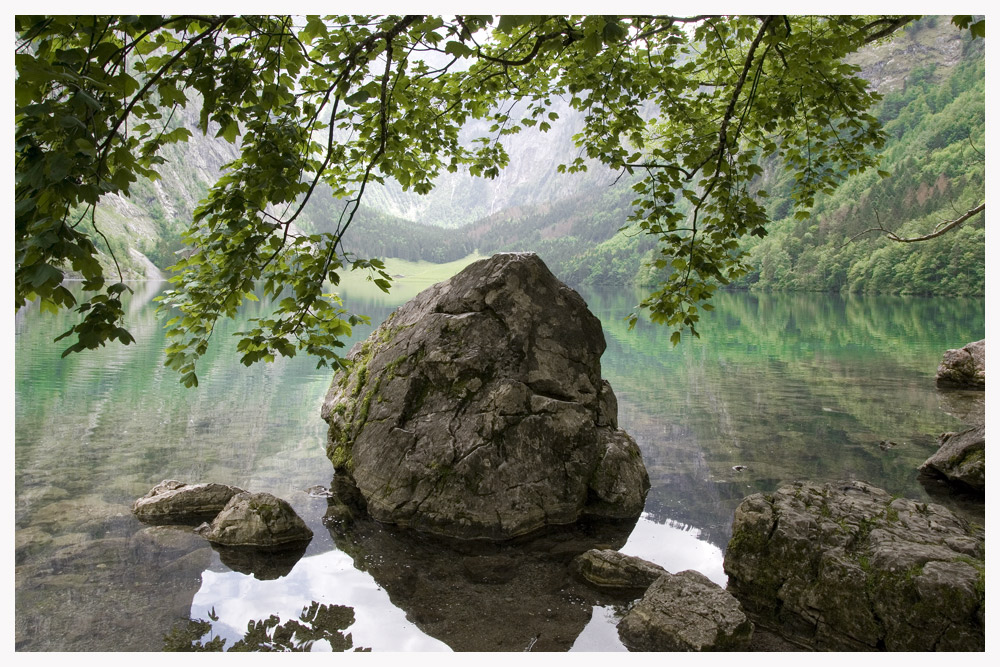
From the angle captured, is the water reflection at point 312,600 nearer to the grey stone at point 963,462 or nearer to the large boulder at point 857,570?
the large boulder at point 857,570

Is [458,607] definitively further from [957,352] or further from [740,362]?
[740,362]

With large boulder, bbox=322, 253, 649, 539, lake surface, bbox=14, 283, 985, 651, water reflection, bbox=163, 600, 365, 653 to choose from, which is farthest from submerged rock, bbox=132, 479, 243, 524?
water reflection, bbox=163, 600, 365, 653

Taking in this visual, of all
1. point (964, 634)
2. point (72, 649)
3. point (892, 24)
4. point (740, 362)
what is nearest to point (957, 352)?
point (740, 362)

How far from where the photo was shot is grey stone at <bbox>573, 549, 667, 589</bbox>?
6.81 m

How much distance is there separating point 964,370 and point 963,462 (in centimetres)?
1127

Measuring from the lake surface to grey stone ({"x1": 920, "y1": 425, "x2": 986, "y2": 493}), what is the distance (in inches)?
19.8

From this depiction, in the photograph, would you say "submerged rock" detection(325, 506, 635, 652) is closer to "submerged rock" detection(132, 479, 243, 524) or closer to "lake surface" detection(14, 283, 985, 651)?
"lake surface" detection(14, 283, 985, 651)

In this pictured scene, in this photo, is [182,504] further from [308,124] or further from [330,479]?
[308,124]

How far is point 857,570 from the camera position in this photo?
5945mm

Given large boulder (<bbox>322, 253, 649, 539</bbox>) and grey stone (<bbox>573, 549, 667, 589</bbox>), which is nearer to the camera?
grey stone (<bbox>573, 549, 667, 589</bbox>)

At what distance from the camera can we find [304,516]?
352 inches

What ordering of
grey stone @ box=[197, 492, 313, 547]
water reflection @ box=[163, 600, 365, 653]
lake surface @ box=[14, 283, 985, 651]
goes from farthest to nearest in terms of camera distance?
grey stone @ box=[197, 492, 313, 547]
lake surface @ box=[14, 283, 985, 651]
water reflection @ box=[163, 600, 365, 653]

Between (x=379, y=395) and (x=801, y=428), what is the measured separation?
9.79 m

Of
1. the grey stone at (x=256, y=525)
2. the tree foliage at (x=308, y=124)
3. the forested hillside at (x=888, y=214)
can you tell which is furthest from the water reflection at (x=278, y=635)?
the forested hillside at (x=888, y=214)
